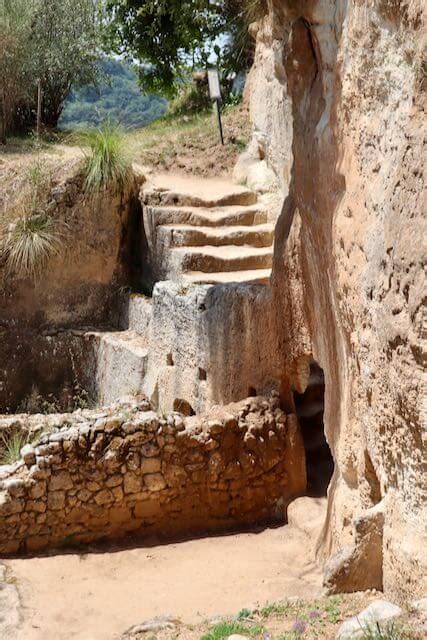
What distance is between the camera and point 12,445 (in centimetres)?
805

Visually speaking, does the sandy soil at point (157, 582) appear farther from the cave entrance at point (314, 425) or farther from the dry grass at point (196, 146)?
the dry grass at point (196, 146)

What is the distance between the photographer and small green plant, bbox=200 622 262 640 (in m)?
4.50

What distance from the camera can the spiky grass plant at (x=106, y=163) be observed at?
1223cm

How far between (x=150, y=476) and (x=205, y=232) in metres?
4.62

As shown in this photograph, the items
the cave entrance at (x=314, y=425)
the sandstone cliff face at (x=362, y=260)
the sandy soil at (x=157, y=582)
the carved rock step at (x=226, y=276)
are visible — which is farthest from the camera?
the carved rock step at (x=226, y=276)

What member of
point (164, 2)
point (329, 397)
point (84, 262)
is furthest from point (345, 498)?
point (164, 2)

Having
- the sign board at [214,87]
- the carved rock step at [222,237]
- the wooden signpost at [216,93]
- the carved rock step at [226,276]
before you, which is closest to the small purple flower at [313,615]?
the carved rock step at [226,276]

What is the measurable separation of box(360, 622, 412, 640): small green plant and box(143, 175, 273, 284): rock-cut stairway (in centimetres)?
687

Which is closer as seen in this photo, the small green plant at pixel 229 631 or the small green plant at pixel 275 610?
the small green plant at pixel 229 631

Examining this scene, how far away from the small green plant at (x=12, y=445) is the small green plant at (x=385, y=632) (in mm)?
4636

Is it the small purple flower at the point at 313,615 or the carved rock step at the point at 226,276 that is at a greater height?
the carved rock step at the point at 226,276

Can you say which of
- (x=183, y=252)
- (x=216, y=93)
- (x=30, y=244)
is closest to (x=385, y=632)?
(x=183, y=252)

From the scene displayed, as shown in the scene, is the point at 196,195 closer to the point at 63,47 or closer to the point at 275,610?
the point at 63,47

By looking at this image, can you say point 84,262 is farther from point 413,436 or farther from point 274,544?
point 413,436
